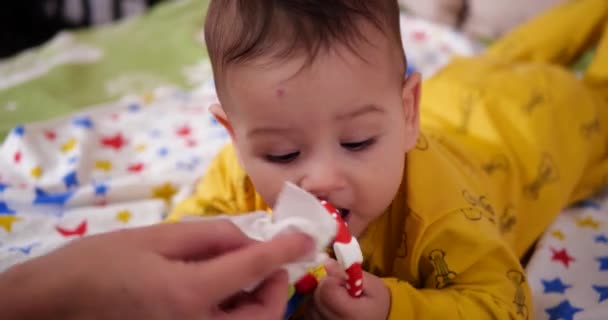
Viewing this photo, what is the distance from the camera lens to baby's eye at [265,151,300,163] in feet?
2.19

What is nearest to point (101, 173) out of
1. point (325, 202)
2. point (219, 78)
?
point (219, 78)

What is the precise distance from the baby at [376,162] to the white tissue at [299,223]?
6cm

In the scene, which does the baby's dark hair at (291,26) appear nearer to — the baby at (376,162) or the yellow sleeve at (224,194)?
the baby at (376,162)

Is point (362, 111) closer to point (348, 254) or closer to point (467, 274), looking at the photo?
point (348, 254)

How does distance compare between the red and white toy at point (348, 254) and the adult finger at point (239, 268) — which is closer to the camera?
the adult finger at point (239, 268)

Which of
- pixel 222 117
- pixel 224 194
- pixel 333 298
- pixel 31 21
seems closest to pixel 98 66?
pixel 224 194

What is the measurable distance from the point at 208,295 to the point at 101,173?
0.79 meters

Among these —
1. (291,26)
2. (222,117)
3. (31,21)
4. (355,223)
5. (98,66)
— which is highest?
(291,26)

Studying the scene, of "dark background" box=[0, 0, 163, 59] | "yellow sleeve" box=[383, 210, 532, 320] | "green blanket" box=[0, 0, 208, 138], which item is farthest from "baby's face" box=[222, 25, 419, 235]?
"dark background" box=[0, 0, 163, 59]

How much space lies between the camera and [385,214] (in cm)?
82

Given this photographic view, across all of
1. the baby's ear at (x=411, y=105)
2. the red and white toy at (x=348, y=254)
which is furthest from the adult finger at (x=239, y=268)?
the baby's ear at (x=411, y=105)

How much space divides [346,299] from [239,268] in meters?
0.22

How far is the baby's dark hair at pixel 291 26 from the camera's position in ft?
2.07

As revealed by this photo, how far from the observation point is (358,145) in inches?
26.6
